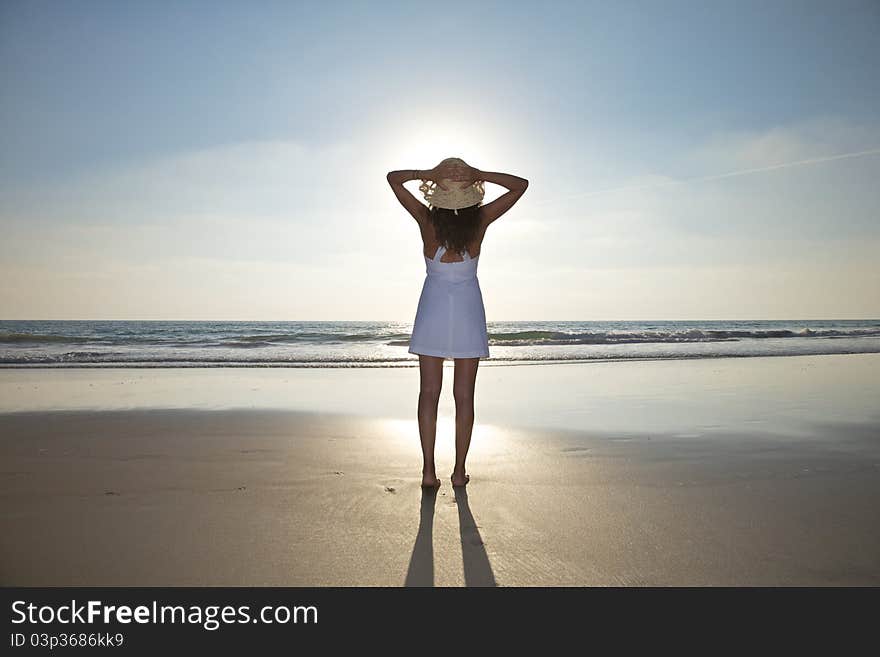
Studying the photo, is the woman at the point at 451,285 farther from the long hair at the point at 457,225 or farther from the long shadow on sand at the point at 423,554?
the long shadow on sand at the point at 423,554

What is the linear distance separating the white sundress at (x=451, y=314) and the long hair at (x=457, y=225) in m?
0.06

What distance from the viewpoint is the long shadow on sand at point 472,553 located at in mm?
2252

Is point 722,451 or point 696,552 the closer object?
point 696,552

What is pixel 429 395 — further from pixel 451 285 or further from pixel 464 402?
pixel 451 285

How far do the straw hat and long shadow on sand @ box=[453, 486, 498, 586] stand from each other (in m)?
1.64

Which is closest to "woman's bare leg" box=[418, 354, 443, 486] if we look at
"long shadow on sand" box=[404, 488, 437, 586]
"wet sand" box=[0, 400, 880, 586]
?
"wet sand" box=[0, 400, 880, 586]

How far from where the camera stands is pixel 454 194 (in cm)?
349

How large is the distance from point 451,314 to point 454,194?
0.68 metres

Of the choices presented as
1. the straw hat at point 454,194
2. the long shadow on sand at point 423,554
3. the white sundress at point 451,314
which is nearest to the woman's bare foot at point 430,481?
the long shadow on sand at point 423,554

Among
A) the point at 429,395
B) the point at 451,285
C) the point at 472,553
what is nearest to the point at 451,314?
the point at 451,285
